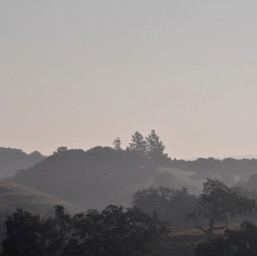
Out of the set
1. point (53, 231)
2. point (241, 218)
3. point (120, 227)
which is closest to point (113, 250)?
point (120, 227)

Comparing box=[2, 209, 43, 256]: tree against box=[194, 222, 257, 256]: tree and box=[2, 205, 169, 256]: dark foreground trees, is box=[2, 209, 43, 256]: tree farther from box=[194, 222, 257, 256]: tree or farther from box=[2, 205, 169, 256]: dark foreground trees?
box=[194, 222, 257, 256]: tree

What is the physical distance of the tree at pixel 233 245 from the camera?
67938 millimetres

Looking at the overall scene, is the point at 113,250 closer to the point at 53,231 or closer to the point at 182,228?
the point at 53,231

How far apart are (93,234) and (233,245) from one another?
18.2m

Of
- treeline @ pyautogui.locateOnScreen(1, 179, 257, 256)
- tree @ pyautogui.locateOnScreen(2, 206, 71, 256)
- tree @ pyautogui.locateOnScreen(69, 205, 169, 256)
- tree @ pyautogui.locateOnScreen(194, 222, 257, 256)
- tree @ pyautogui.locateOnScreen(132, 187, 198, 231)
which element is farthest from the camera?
tree @ pyautogui.locateOnScreen(132, 187, 198, 231)

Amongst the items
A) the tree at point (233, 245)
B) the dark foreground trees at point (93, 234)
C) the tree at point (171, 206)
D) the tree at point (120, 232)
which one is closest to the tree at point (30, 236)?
the dark foreground trees at point (93, 234)

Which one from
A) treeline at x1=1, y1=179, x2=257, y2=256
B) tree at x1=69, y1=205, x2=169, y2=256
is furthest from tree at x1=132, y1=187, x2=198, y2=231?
treeline at x1=1, y1=179, x2=257, y2=256

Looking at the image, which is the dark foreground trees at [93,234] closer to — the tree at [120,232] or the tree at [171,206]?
the tree at [120,232]

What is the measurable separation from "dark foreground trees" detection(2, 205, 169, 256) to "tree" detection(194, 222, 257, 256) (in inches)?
419

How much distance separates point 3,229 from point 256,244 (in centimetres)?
9225

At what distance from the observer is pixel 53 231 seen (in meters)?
78.9

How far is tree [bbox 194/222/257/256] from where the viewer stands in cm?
6794

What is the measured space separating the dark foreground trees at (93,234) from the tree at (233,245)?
419 inches

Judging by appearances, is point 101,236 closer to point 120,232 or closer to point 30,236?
point 120,232
